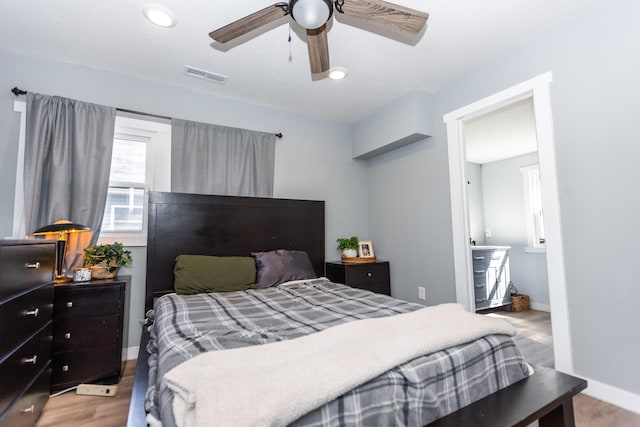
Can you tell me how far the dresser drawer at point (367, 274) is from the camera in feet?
11.1

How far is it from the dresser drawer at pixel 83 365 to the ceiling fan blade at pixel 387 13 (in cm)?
278

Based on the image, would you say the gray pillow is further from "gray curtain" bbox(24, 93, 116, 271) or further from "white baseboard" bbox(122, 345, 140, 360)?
"gray curtain" bbox(24, 93, 116, 271)

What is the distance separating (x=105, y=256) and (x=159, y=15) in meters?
1.84

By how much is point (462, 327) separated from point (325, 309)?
0.80 metres

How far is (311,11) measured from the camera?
1542 millimetres

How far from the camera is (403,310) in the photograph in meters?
1.71

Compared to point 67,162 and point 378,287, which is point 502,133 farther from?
point 67,162

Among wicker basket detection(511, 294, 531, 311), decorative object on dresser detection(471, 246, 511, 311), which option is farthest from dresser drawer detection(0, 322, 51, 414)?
wicker basket detection(511, 294, 531, 311)

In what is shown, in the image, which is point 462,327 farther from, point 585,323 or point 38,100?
point 38,100

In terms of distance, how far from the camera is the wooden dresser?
1.42 meters

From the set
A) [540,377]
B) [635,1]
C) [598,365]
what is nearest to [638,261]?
[598,365]

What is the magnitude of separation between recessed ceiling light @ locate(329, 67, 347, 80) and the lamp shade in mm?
1210

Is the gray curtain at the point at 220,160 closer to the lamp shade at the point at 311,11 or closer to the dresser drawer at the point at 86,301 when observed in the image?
the dresser drawer at the point at 86,301

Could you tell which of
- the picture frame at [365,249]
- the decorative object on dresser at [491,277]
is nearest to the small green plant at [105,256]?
the picture frame at [365,249]
